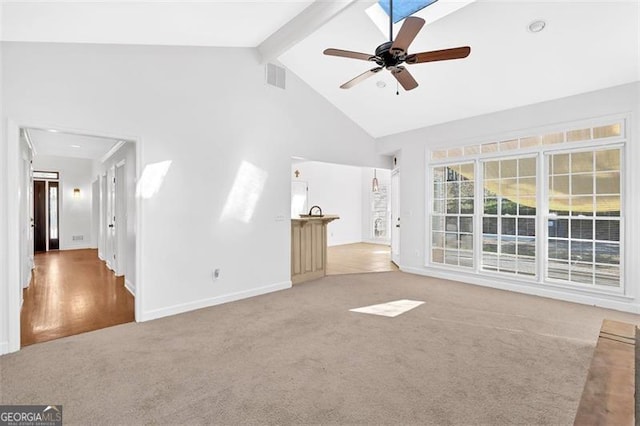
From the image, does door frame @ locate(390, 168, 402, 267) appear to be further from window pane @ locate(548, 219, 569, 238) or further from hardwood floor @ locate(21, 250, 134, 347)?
hardwood floor @ locate(21, 250, 134, 347)

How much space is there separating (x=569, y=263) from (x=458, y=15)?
3.67 m

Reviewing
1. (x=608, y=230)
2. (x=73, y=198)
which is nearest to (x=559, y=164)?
(x=608, y=230)

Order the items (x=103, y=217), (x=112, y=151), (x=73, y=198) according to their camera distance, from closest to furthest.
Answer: (x=112, y=151), (x=103, y=217), (x=73, y=198)

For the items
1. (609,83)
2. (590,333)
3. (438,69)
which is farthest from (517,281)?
(438,69)

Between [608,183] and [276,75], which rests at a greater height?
[276,75]

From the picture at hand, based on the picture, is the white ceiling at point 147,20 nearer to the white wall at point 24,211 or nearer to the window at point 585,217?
the white wall at point 24,211

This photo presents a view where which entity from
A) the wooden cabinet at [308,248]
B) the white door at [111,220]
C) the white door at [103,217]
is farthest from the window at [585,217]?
the white door at [103,217]

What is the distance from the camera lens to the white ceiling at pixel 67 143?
5.41m

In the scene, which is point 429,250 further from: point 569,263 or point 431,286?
point 569,263

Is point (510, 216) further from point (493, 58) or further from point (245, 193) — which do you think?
point (245, 193)

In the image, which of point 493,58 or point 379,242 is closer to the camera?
point 493,58

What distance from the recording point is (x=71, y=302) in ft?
14.3

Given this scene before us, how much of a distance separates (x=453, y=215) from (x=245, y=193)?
3.71 meters

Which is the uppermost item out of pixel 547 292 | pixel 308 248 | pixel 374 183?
pixel 374 183
